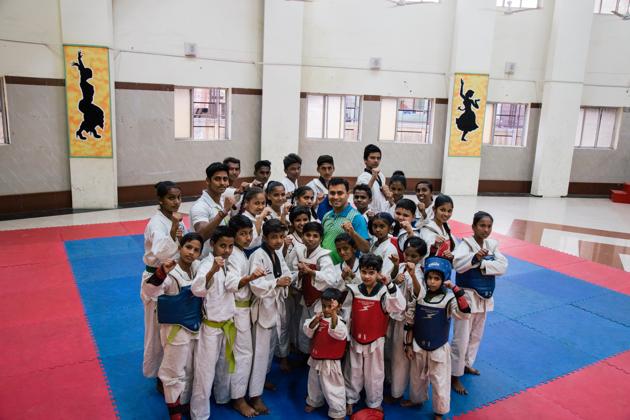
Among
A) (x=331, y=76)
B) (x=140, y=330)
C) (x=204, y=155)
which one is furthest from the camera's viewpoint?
(x=331, y=76)

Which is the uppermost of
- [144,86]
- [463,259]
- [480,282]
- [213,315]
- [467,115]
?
[144,86]

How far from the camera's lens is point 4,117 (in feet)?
30.2

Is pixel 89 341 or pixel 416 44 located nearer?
pixel 89 341

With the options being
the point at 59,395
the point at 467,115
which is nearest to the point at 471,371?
the point at 59,395

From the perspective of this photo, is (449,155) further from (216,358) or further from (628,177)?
(216,358)

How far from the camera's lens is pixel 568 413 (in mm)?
3979

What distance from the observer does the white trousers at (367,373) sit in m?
3.74

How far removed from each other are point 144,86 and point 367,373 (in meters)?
9.05

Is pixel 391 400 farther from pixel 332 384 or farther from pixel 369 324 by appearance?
pixel 369 324

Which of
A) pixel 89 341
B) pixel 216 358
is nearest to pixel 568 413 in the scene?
pixel 216 358

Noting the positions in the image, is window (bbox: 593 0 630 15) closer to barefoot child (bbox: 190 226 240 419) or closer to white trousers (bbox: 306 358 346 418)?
white trousers (bbox: 306 358 346 418)

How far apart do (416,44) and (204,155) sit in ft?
21.0

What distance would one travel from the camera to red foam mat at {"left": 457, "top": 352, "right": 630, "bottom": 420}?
3.95 meters

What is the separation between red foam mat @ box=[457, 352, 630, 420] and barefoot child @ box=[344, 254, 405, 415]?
0.77 metres
